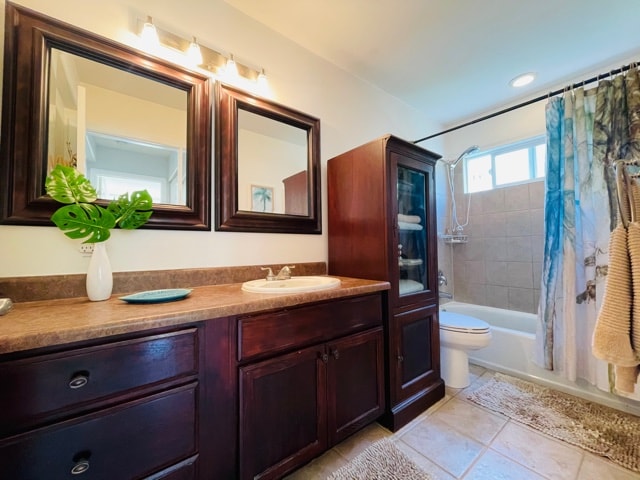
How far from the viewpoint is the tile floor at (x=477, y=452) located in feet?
3.85

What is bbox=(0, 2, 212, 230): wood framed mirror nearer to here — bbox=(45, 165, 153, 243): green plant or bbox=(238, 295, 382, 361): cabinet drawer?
bbox=(45, 165, 153, 243): green plant

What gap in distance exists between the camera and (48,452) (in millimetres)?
653

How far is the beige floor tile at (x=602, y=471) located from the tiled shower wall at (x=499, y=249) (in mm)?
1399

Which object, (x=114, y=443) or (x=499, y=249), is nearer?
(x=114, y=443)

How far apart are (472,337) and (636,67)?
1911 mm

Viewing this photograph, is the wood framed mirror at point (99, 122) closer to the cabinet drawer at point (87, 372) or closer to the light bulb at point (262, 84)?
the light bulb at point (262, 84)

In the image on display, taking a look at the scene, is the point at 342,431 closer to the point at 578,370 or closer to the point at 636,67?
the point at 578,370

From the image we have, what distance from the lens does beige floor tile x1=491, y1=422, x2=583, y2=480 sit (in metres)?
1.19

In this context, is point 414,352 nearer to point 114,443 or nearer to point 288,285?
point 288,285

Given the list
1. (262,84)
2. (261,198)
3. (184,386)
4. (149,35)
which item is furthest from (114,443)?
(262,84)

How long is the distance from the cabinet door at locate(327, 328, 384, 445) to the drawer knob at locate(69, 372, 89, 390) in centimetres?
85

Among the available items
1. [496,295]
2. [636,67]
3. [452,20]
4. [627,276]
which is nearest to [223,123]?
[452,20]

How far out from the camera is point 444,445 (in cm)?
135

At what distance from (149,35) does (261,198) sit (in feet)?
3.03
